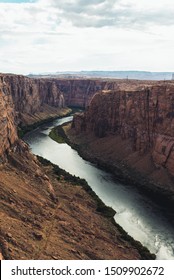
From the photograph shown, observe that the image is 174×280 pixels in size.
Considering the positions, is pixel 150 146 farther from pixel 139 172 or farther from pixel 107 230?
pixel 107 230

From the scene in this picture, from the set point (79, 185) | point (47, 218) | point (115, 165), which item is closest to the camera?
point (47, 218)

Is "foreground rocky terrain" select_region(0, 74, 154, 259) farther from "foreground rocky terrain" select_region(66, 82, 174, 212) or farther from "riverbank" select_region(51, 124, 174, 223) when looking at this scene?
"foreground rocky terrain" select_region(66, 82, 174, 212)

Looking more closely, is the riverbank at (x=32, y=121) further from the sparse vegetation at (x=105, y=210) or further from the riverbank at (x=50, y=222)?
the riverbank at (x=50, y=222)

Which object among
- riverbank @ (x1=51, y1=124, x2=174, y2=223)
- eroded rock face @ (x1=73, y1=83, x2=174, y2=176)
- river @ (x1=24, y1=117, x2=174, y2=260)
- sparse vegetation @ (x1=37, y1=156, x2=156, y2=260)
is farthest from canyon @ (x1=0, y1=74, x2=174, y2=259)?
river @ (x1=24, y1=117, x2=174, y2=260)

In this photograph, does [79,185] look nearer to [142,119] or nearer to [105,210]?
[105,210]

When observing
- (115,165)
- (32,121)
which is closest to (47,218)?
(115,165)

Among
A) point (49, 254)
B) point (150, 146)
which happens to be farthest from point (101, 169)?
point (49, 254)
